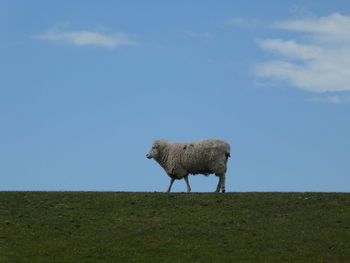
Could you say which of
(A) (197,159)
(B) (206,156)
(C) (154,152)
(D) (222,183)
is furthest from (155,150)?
(D) (222,183)

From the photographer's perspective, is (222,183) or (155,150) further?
(155,150)

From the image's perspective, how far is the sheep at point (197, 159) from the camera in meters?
39.2
